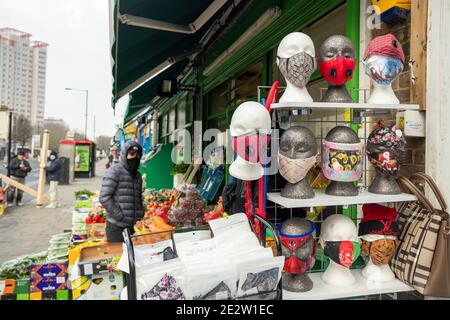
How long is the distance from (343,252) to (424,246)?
39 centimetres

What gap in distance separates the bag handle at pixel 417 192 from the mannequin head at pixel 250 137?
0.80m

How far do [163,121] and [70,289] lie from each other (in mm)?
10501

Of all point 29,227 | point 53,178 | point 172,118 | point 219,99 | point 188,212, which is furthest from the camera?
point 172,118

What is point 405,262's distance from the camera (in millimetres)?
1688

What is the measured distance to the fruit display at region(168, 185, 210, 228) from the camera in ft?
12.2

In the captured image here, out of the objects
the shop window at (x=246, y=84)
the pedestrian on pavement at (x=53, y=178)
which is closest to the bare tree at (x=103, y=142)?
→ the pedestrian on pavement at (x=53, y=178)

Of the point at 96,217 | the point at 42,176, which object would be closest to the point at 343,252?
the point at 96,217

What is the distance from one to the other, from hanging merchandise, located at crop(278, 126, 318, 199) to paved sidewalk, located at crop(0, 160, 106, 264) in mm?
4722

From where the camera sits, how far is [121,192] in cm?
353

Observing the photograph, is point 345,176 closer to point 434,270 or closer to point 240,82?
point 434,270

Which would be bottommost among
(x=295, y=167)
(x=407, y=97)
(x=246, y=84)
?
(x=295, y=167)

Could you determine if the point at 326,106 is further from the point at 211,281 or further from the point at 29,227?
the point at 29,227

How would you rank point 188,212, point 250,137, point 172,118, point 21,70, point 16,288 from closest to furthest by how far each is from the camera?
point 250,137
point 16,288
point 188,212
point 172,118
point 21,70

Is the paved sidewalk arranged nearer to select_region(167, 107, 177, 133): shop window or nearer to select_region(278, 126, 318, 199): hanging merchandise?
select_region(167, 107, 177, 133): shop window
